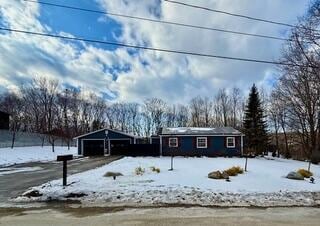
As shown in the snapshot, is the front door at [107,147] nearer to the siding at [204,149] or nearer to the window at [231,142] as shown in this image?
the siding at [204,149]

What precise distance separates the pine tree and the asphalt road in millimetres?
30601

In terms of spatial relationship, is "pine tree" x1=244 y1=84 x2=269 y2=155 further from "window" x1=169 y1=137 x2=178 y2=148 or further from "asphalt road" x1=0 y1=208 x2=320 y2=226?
"asphalt road" x1=0 y1=208 x2=320 y2=226

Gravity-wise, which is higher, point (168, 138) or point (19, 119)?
point (19, 119)

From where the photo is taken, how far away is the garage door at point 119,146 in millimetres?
41394

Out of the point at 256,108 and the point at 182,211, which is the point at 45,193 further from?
the point at 256,108

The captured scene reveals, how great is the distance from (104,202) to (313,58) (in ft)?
65.7

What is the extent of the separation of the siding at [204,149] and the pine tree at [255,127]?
284 cm

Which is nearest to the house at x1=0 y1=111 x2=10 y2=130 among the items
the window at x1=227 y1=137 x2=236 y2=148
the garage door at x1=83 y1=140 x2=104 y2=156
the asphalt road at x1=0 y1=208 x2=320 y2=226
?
the garage door at x1=83 y1=140 x2=104 y2=156

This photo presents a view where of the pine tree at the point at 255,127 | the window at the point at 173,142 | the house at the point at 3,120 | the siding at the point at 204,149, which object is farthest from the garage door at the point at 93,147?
the pine tree at the point at 255,127

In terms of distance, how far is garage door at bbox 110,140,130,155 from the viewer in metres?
41.4

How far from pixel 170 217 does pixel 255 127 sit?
1370 inches

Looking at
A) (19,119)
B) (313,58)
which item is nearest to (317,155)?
(313,58)

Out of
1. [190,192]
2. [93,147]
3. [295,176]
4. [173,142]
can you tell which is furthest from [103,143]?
[190,192]

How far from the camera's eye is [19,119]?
64.6m
